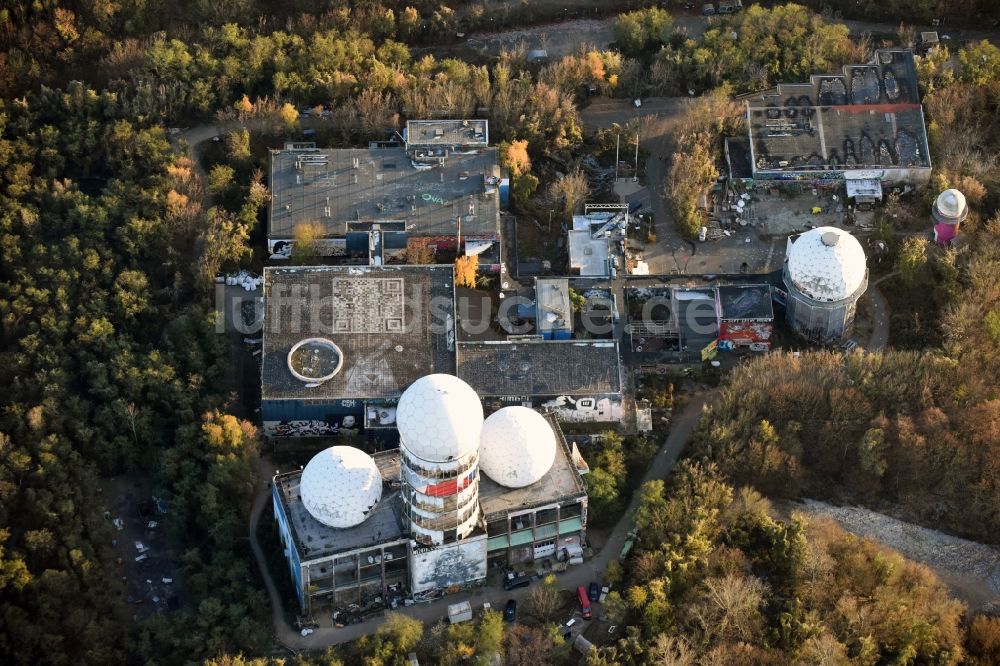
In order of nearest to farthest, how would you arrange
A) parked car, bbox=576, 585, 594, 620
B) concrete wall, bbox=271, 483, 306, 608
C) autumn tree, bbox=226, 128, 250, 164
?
1. concrete wall, bbox=271, 483, 306, 608
2. parked car, bbox=576, 585, 594, 620
3. autumn tree, bbox=226, 128, 250, 164

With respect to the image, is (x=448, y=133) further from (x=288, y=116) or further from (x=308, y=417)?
(x=308, y=417)

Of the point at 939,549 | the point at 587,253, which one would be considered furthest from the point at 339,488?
the point at 939,549

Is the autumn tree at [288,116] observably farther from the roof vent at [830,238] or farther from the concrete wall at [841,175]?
the roof vent at [830,238]

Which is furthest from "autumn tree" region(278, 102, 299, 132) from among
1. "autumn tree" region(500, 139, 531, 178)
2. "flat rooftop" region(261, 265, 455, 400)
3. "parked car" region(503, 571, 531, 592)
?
"parked car" region(503, 571, 531, 592)

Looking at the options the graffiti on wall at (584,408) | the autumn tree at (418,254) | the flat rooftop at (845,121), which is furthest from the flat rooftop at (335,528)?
the flat rooftop at (845,121)

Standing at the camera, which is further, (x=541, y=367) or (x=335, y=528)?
A: (x=541, y=367)

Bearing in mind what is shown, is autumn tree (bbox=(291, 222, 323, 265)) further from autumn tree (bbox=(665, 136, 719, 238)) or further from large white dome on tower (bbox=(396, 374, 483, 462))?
large white dome on tower (bbox=(396, 374, 483, 462))
